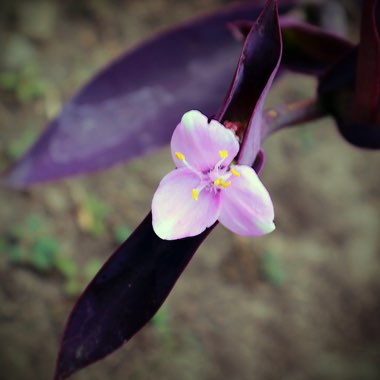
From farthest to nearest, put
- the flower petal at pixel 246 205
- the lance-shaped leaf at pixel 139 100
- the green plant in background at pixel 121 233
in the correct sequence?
the green plant in background at pixel 121 233 < the lance-shaped leaf at pixel 139 100 < the flower petal at pixel 246 205

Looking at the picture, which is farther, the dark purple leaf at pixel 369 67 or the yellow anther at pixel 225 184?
the dark purple leaf at pixel 369 67

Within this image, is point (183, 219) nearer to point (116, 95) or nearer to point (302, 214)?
point (116, 95)

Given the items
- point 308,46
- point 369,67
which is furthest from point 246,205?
point 308,46

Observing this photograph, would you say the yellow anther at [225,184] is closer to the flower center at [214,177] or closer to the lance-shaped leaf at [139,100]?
the flower center at [214,177]

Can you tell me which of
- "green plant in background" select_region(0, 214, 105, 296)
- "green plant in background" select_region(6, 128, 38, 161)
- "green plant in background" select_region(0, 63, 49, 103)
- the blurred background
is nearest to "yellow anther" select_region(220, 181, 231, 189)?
the blurred background

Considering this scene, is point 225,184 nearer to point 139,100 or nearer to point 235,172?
point 235,172

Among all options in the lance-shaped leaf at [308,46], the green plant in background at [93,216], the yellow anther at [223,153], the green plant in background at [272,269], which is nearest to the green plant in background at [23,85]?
the green plant in background at [93,216]
